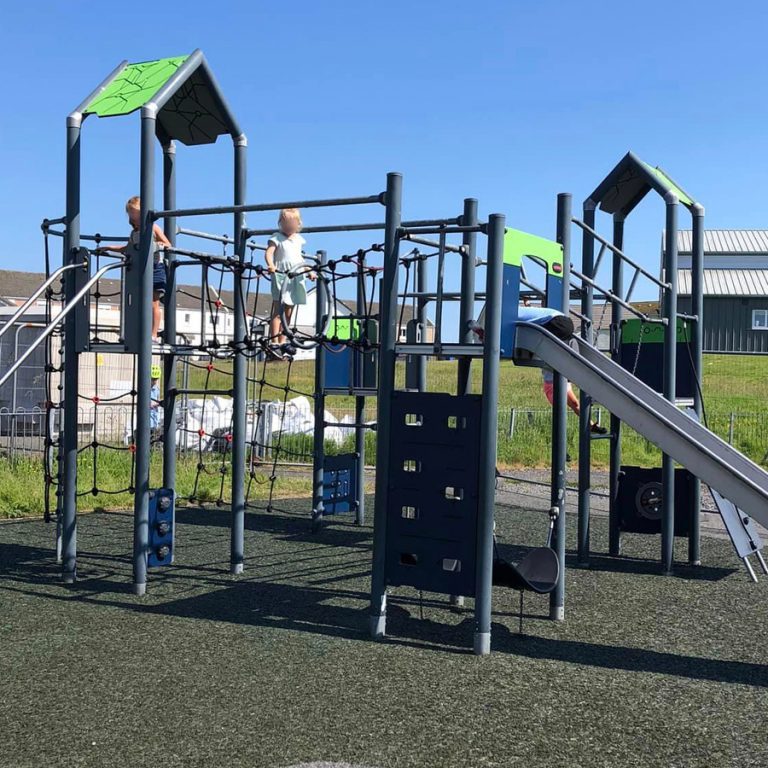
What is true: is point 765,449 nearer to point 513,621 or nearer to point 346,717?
point 513,621

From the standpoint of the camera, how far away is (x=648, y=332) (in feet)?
28.7

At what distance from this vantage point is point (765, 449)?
58.0ft

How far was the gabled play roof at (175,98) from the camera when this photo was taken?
22.5 feet

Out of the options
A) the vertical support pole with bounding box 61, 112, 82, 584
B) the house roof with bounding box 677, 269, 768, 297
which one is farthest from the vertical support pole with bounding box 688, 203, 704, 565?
the house roof with bounding box 677, 269, 768, 297

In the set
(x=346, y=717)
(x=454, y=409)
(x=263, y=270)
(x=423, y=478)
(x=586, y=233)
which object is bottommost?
(x=346, y=717)

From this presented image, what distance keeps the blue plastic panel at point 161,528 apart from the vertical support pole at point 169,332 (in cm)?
60

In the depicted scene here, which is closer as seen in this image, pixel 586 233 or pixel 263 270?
pixel 263 270

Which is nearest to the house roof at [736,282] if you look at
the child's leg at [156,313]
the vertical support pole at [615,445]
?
the vertical support pole at [615,445]

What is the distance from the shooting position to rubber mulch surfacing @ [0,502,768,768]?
13.0 ft

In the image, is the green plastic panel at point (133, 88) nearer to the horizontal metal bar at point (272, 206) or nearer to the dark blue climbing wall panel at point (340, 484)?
the horizontal metal bar at point (272, 206)

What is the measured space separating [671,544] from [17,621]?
489 centimetres

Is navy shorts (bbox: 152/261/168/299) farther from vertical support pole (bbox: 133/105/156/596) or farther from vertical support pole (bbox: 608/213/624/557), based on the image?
vertical support pole (bbox: 608/213/624/557)

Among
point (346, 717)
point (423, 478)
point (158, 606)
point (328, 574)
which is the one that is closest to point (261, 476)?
point (328, 574)

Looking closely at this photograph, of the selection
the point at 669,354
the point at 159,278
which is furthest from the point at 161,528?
the point at 669,354
